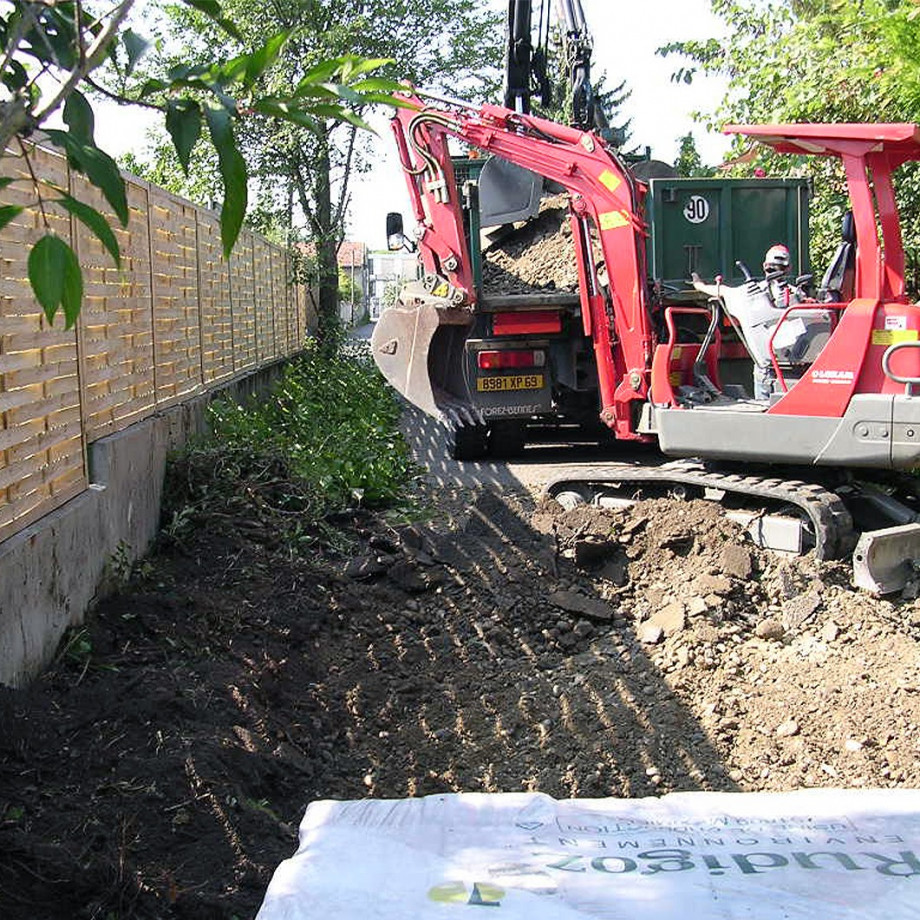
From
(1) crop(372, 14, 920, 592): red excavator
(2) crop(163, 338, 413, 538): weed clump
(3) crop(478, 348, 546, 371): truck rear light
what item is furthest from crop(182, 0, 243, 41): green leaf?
(3) crop(478, 348, 546, 371): truck rear light

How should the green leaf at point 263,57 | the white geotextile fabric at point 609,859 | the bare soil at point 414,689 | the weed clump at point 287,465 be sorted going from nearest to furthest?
the green leaf at point 263,57 → the white geotextile fabric at point 609,859 → the bare soil at point 414,689 → the weed clump at point 287,465

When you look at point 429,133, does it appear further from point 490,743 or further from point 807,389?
point 490,743

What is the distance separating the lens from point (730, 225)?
10.1m

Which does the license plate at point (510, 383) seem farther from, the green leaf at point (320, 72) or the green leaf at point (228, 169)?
the green leaf at point (228, 169)

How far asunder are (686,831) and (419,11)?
24321 mm

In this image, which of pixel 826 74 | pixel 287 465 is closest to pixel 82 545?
pixel 287 465

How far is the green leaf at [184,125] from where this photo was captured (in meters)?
1.59

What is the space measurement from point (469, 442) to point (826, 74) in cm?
519

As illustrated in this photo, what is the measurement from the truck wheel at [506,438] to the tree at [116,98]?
9154 mm

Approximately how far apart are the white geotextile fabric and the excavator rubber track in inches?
135

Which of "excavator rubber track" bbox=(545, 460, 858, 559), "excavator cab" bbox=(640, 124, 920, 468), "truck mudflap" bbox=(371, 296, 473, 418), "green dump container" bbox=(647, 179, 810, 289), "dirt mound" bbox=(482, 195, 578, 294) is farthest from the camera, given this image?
"dirt mound" bbox=(482, 195, 578, 294)

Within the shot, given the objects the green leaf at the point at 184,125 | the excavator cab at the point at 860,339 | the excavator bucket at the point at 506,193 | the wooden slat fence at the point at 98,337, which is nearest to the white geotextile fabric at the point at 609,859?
the wooden slat fence at the point at 98,337

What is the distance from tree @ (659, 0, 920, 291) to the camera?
971 cm

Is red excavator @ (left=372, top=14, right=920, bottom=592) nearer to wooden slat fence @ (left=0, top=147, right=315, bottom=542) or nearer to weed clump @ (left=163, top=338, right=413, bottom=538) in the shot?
weed clump @ (left=163, top=338, right=413, bottom=538)
